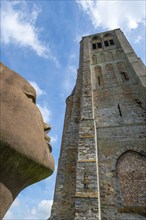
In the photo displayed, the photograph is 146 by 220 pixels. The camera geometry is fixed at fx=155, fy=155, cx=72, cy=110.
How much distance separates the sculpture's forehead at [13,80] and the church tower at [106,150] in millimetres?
5438

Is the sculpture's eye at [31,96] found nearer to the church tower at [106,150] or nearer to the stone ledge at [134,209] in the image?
the church tower at [106,150]

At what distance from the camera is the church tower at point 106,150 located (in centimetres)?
606

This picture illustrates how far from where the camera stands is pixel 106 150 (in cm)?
820

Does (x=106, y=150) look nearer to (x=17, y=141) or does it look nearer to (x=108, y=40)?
(x=17, y=141)

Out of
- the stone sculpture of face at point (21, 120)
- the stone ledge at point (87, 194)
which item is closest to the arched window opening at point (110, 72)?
the stone ledge at point (87, 194)

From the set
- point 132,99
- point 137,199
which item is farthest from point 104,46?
Answer: point 137,199

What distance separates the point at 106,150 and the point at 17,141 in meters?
7.65

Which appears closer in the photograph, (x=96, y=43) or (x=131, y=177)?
(x=131, y=177)

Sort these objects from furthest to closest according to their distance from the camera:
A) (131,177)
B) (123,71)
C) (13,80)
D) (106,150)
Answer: (123,71) < (106,150) < (131,177) < (13,80)

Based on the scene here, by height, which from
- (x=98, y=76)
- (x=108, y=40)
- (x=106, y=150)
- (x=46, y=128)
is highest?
(x=108, y=40)

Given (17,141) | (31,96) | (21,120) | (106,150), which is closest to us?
(17,141)

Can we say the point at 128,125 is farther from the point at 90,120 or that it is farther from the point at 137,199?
the point at 137,199

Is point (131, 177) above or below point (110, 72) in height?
below

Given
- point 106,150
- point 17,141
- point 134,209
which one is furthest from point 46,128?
point 106,150
